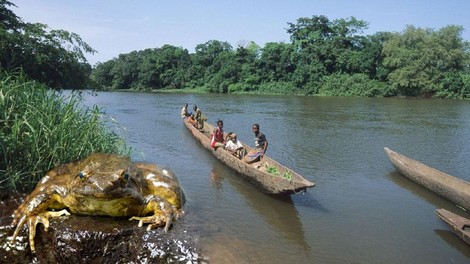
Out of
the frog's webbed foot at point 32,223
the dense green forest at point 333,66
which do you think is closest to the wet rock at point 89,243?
the frog's webbed foot at point 32,223

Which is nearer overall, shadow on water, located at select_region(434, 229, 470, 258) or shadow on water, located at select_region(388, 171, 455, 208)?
shadow on water, located at select_region(434, 229, 470, 258)

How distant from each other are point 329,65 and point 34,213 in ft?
164

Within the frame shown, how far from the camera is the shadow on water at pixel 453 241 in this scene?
6.50m

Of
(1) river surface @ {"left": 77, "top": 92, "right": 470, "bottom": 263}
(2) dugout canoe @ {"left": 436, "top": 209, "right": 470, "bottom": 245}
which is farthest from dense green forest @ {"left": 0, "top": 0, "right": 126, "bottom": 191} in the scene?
(2) dugout canoe @ {"left": 436, "top": 209, "right": 470, "bottom": 245}

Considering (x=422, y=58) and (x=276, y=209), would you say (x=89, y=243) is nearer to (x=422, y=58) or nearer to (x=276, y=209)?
(x=276, y=209)

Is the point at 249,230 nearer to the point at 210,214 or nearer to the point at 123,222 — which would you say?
the point at 210,214

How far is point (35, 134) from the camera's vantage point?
17.5ft

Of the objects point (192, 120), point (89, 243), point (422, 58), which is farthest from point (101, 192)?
point (422, 58)

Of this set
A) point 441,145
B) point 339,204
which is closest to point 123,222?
point 339,204

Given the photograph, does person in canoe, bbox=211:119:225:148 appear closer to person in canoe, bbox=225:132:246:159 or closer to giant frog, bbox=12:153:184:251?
person in canoe, bbox=225:132:246:159

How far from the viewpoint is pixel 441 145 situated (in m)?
15.6

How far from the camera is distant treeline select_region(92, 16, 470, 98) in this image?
44.5 metres

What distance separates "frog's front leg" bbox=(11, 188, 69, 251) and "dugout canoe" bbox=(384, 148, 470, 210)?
25.1 feet

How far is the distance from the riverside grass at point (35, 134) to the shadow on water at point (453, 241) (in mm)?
5886
